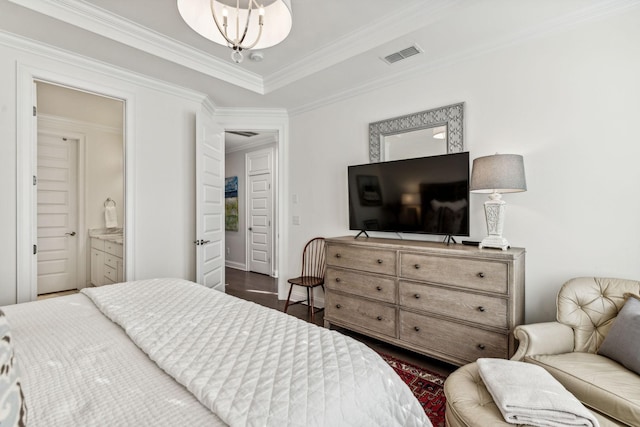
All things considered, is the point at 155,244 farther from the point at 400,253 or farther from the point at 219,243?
the point at 400,253

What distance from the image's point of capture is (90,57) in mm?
2713

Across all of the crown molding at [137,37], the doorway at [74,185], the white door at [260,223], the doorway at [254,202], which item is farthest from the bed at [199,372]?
the white door at [260,223]

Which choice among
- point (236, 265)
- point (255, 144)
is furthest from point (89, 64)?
point (236, 265)

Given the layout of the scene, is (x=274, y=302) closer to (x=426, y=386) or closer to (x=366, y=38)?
(x=426, y=386)

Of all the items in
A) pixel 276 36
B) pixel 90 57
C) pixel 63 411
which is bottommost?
pixel 63 411

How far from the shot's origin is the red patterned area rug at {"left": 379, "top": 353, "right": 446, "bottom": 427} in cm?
184

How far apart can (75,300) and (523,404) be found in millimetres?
2288

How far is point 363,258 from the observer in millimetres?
2750

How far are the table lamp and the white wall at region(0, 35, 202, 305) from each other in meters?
2.89

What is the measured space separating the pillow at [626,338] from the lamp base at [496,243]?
675 millimetres

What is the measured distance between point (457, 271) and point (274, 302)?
101 inches

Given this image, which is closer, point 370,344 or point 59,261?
point 370,344

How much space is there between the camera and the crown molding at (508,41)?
2.02 m

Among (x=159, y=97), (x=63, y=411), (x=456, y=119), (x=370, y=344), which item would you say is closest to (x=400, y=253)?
(x=370, y=344)
